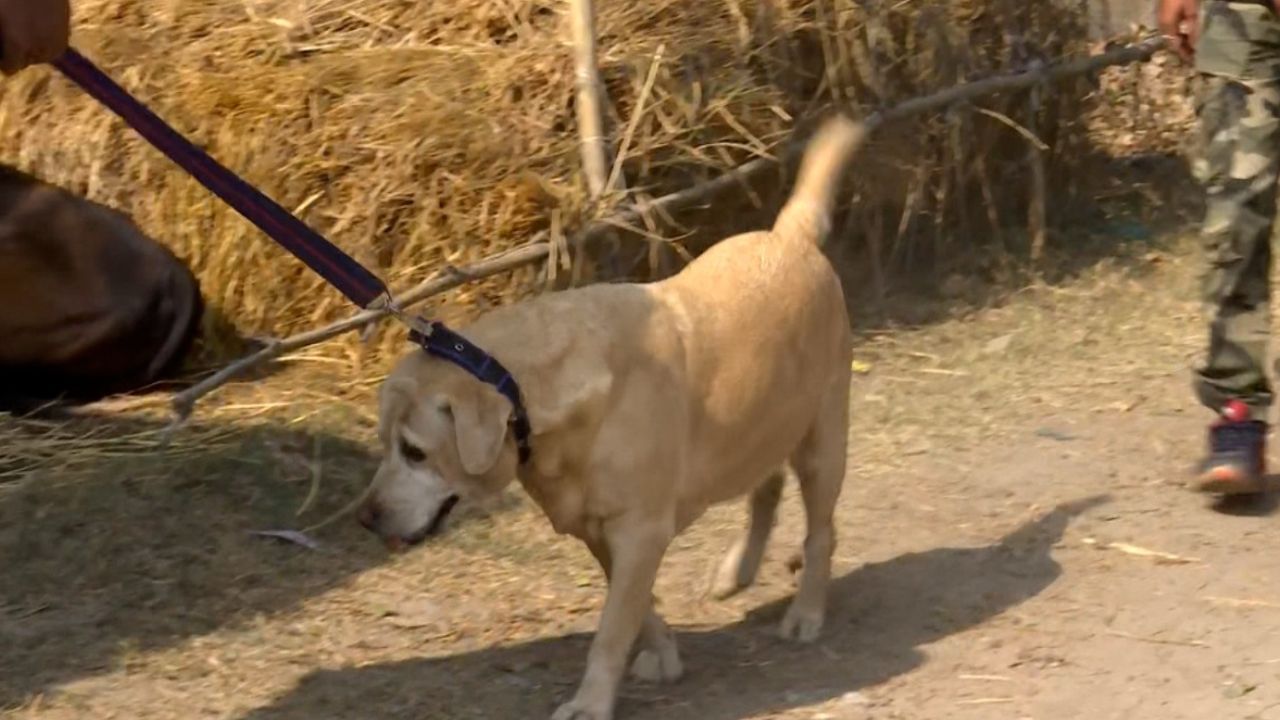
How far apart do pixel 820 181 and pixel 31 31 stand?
6.53 feet

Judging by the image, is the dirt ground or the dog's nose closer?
the dog's nose

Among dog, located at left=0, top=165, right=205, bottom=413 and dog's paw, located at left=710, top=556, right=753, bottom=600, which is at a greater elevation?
dog, located at left=0, top=165, right=205, bottom=413

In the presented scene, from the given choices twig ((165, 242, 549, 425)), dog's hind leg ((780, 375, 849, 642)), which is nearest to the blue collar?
dog's hind leg ((780, 375, 849, 642))

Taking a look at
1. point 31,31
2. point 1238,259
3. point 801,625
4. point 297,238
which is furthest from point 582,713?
point 1238,259

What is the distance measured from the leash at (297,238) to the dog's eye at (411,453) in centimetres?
19

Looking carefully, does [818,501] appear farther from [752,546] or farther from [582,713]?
[582,713]

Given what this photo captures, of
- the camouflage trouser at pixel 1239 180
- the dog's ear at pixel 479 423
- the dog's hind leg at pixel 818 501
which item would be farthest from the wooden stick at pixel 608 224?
the camouflage trouser at pixel 1239 180

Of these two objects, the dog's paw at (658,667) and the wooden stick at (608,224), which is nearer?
the dog's paw at (658,667)

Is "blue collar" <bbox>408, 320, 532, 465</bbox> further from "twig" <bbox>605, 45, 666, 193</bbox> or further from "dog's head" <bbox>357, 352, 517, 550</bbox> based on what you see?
"twig" <bbox>605, 45, 666, 193</bbox>

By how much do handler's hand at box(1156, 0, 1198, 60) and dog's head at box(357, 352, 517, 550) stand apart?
2603mm

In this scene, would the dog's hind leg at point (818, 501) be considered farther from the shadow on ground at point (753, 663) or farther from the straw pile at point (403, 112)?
the straw pile at point (403, 112)

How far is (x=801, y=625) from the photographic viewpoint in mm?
4570

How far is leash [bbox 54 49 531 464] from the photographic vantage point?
12.3 ft

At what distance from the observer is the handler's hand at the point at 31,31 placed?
3.69 metres
